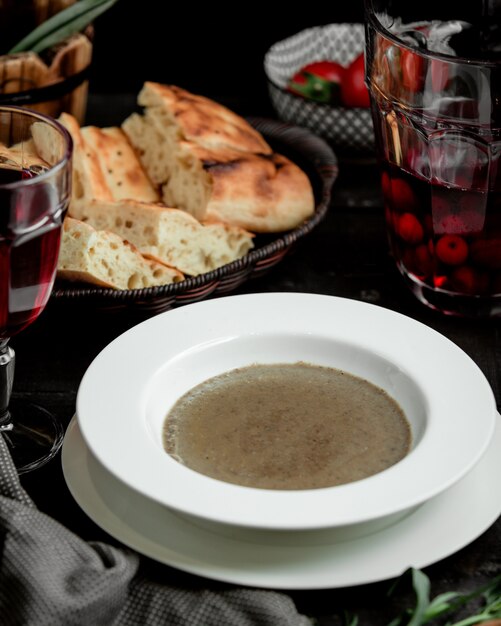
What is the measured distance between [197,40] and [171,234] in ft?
5.27

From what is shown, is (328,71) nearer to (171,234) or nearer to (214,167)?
(214,167)

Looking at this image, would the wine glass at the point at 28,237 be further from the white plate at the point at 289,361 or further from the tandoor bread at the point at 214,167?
the tandoor bread at the point at 214,167

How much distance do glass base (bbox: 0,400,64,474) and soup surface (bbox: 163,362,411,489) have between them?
252 mm

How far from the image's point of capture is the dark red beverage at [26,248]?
1381 millimetres

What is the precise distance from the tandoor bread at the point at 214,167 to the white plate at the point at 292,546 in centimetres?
90

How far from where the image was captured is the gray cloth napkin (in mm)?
1190

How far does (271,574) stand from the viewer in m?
1.26

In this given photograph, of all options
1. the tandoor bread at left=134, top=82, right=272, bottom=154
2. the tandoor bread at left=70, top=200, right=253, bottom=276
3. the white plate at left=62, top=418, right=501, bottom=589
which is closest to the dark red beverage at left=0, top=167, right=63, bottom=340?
the white plate at left=62, top=418, right=501, bottom=589

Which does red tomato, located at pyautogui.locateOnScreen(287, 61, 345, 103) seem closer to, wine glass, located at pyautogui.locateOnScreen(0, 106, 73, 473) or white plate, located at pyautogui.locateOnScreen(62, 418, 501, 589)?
wine glass, located at pyautogui.locateOnScreen(0, 106, 73, 473)

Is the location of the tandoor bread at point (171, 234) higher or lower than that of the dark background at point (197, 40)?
higher

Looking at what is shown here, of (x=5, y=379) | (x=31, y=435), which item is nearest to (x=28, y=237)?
(x=5, y=379)

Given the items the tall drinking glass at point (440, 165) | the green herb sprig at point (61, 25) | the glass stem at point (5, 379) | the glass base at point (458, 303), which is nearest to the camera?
the glass stem at point (5, 379)

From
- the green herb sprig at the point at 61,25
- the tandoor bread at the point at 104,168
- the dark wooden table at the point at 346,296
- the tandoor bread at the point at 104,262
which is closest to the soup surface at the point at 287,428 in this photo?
the dark wooden table at the point at 346,296

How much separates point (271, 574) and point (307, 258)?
1.10 meters
